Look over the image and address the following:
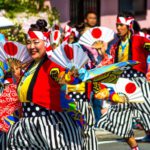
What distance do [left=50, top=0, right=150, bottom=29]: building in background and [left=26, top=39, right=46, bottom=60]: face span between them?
12.2 metres

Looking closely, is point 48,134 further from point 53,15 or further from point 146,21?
point 146,21

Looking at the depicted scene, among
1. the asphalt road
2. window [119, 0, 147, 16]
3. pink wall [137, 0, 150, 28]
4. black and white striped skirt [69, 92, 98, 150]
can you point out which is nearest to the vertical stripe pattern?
black and white striped skirt [69, 92, 98, 150]

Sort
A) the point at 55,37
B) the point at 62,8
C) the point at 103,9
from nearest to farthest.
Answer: the point at 55,37, the point at 62,8, the point at 103,9

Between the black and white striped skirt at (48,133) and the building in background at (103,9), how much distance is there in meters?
12.4

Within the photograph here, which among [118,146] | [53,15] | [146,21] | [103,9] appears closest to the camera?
[118,146]

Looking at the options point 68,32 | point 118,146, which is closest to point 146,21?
point 68,32

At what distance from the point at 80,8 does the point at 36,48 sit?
1358 cm

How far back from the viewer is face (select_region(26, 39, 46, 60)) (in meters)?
7.91

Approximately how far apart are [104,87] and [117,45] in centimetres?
282

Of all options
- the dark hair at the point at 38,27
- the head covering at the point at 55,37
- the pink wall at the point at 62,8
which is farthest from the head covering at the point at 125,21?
the pink wall at the point at 62,8

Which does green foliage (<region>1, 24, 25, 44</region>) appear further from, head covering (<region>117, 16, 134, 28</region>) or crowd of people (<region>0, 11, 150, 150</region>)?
crowd of people (<region>0, 11, 150, 150</region>)

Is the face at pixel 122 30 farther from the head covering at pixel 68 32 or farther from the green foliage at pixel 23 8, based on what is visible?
the green foliage at pixel 23 8

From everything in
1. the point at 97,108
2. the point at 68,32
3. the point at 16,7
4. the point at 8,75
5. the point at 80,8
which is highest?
the point at 8,75

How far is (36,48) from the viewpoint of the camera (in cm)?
796
